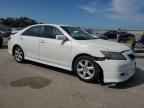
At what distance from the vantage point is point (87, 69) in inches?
239

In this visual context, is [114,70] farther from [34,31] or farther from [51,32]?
[34,31]

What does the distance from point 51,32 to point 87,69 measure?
187 centimetres

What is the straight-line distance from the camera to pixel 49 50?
6.96 meters

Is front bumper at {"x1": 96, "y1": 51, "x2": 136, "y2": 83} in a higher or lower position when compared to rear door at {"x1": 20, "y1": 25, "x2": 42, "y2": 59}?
lower

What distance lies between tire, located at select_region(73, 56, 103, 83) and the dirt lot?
0.57 feet

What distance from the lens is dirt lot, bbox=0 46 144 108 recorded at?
14.9 feet

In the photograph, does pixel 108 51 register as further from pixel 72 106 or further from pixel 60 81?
pixel 72 106

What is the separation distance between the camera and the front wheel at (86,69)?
5859 mm

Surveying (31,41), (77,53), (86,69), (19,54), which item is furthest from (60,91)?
(19,54)

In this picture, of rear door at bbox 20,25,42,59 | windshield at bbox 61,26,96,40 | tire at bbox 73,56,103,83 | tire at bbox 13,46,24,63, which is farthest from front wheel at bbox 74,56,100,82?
tire at bbox 13,46,24,63

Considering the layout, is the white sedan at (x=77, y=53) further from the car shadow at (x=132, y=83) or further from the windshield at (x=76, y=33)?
the car shadow at (x=132, y=83)

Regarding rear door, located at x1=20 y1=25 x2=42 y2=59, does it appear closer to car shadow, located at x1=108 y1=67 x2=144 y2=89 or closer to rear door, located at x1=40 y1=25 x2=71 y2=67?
rear door, located at x1=40 y1=25 x2=71 y2=67

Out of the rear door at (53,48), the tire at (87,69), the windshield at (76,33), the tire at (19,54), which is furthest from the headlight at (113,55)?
the tire at (19,54)

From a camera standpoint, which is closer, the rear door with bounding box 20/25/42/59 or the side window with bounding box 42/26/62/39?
the side window with bounding box 42/26/62/39
